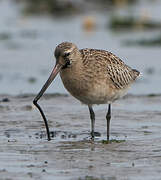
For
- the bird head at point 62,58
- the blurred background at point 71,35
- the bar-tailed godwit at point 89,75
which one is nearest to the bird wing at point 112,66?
the bar-tailed godwit at point 89,75

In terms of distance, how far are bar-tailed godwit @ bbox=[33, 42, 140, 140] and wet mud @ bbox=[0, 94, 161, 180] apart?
0.43 m

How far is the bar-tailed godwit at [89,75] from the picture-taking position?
11.2 meters

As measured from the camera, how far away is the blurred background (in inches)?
686

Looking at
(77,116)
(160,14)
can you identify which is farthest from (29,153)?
(160,14)

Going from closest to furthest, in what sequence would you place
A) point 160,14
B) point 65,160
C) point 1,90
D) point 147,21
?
point 65,160 < point 1,90 < point 147,21 < point 160,14

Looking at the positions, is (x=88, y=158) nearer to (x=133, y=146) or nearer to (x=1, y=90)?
(x=133, y=146)

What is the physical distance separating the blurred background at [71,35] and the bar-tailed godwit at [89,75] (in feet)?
11.9

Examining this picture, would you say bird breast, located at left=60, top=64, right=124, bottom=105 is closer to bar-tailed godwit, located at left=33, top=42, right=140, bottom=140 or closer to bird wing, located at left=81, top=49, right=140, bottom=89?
bar-tailed godwit, located at left=33, top=42, right=140, bottom=140

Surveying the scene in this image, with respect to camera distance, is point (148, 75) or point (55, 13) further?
point (55, 13)

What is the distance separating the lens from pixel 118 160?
32.6 ft

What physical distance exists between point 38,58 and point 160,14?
788 cm

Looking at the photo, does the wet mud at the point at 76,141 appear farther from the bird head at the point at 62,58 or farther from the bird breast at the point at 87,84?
the bird head at the point at 62,58

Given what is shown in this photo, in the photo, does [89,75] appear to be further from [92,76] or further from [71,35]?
[71,35]

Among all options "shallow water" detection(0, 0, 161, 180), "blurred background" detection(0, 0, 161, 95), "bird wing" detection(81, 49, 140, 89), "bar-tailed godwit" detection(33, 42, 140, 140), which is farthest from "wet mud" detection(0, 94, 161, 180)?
"blurred background" detection(0, 0, 161, 95)
